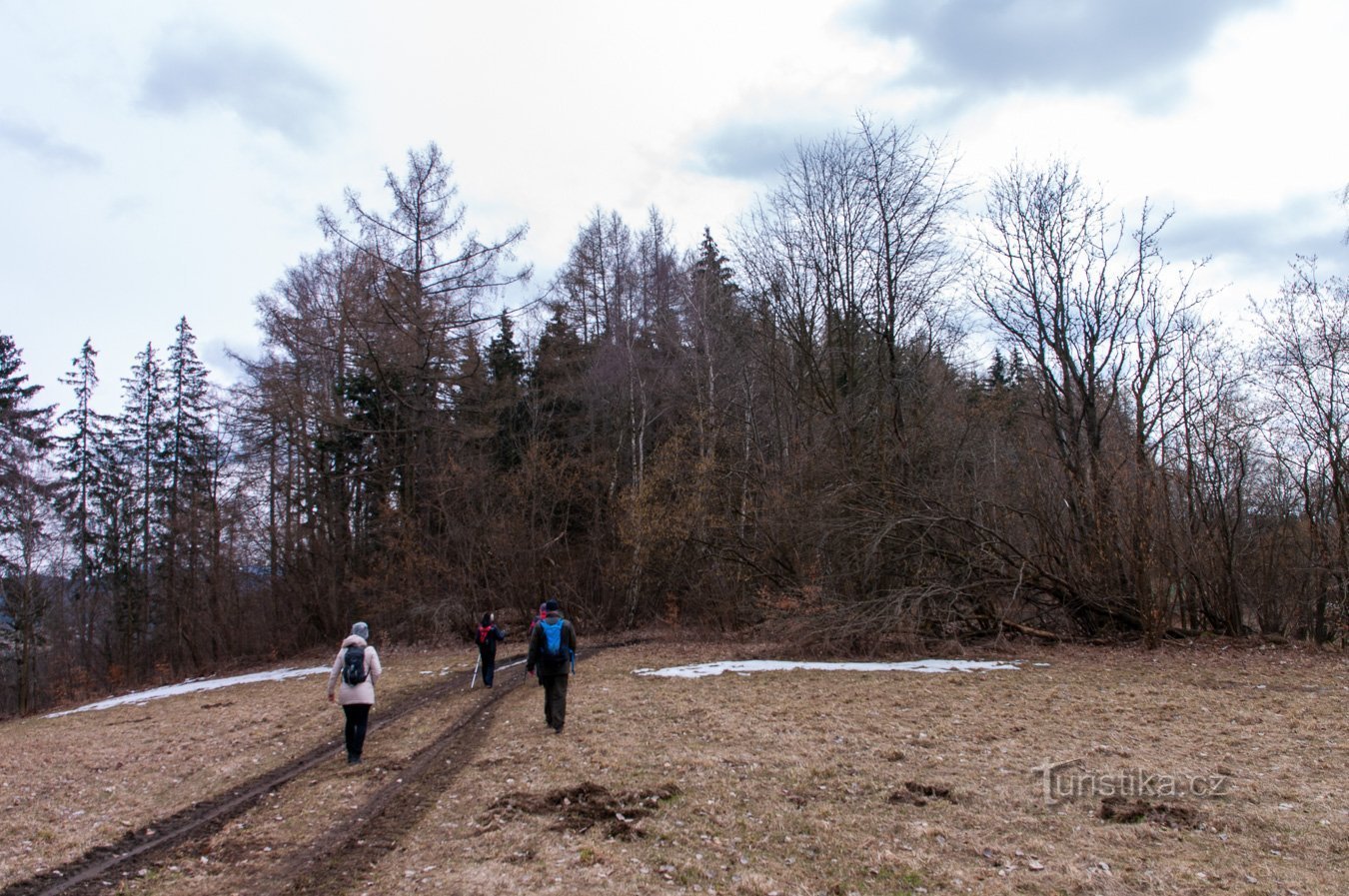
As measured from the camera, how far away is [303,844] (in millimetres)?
6055

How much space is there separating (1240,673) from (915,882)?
11307 mm

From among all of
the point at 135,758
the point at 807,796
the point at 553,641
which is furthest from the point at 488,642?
the point at 807,796

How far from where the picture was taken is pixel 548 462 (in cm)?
2553

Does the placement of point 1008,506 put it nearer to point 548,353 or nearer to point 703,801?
point 703,801

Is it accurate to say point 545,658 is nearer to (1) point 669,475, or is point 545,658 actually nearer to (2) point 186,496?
(1) point 669,475

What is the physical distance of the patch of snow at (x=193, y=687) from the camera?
1859 centimetres

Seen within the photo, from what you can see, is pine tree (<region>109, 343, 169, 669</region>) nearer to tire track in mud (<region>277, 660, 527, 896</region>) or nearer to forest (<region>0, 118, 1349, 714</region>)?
forest (<region>0, 118, 1349, 714</region>)

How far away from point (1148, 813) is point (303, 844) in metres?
6.36

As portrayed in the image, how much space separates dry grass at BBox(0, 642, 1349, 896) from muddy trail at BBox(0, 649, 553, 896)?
115mm

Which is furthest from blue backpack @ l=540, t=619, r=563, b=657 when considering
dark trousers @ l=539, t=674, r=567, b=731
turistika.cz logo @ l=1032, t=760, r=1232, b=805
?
turistika.cz logo @ l=1032, t=760, r=1232, b=805

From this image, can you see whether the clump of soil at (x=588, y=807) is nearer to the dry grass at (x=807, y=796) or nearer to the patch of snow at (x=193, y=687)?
the dry grass at (x=807, y=796)

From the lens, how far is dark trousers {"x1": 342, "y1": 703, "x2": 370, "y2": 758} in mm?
8727

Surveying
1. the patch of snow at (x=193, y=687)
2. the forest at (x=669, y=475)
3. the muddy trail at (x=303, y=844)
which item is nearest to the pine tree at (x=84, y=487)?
the forest at (x=669, y=475)

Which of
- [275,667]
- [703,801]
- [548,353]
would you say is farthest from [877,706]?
[548,353]
